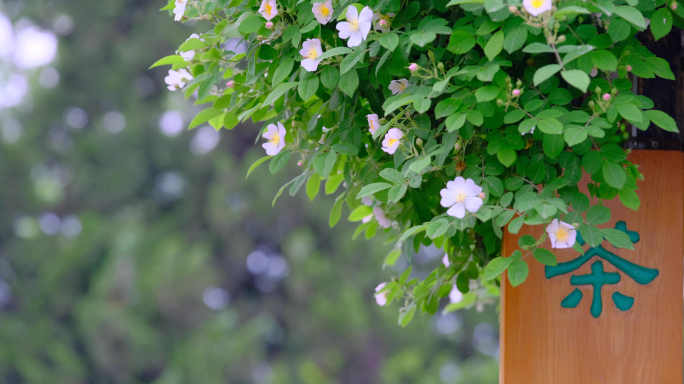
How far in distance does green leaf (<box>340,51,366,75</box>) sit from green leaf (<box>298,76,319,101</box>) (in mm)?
77

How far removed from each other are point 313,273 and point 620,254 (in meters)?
4.00

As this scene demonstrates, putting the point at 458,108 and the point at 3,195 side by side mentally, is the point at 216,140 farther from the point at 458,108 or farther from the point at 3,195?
the point at 458,108

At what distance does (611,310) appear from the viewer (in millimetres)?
1061

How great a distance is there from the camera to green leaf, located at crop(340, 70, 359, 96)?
893 millimetres

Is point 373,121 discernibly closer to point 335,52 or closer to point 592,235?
point 335,52

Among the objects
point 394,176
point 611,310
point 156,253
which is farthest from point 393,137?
point 156,253

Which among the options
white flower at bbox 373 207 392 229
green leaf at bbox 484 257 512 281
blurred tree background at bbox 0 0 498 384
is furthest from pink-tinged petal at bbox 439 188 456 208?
blurred tree background at bbox 0 0 498 384

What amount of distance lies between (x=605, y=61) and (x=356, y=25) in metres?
0.30

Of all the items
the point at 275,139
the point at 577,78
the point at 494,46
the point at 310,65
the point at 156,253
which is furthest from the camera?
the point at 156,253

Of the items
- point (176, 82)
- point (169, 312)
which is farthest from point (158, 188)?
point (176, 82)

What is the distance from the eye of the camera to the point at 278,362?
5.01m

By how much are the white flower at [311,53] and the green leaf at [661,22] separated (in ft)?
1.37

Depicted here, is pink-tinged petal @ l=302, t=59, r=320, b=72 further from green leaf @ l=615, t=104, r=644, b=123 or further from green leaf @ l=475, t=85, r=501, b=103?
green leaf @ l=615, t=104, r=644, b=123

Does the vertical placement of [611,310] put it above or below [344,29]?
below
